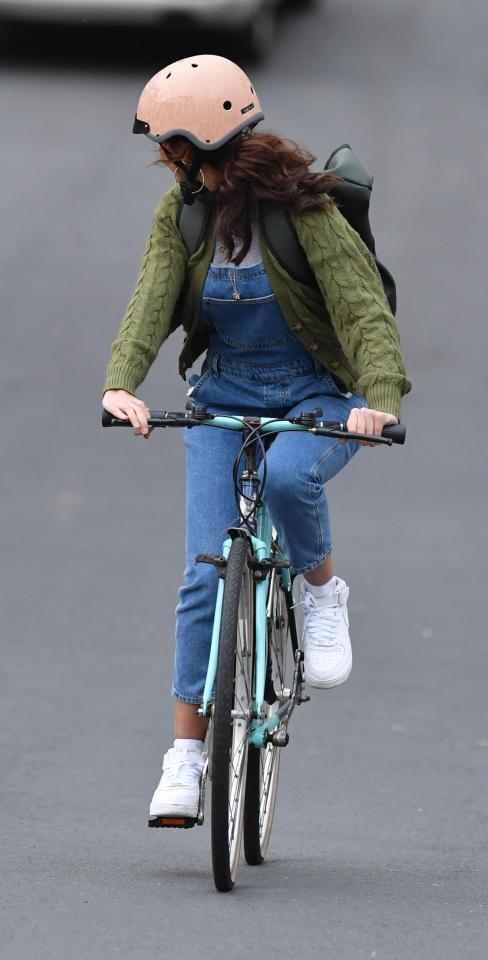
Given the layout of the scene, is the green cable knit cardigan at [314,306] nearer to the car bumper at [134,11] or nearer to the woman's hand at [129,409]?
the woman's hand at [129,409]

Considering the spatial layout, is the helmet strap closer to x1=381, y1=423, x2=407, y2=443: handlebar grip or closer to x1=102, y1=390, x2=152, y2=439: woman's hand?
x1=102, y1=390, x2=152, y2=439: woman's hand

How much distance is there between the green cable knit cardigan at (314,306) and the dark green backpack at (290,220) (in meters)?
0.02

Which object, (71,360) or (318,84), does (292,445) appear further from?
(318,84)

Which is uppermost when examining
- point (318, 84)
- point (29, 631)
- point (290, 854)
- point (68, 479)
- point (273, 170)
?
point (318, 84)

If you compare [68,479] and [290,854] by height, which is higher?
[68,479]

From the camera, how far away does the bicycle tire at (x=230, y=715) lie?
461 centimetres

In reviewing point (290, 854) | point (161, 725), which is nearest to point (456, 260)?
point (161, 725)

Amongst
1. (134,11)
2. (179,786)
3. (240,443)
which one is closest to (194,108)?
(240,443)

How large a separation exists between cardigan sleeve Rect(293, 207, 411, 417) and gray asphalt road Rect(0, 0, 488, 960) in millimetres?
1395

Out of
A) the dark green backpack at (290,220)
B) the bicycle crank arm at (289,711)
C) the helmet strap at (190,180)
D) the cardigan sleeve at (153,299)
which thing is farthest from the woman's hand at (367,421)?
the bicycle crank arm at (289,711)

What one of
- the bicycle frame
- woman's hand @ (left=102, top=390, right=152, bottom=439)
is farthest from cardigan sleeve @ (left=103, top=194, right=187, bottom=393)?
the bicycle frame

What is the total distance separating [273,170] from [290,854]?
2180mm

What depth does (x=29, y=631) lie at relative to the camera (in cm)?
878

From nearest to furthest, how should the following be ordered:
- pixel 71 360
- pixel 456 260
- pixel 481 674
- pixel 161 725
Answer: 1. pixel 161 725
2. pixel 481 674
3. pixel 71 360
4. pixel 456 260
